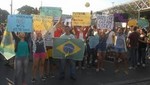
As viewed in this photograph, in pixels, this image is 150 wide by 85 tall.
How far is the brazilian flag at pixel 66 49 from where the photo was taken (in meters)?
12.2

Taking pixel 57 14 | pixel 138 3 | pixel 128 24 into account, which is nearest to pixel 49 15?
pixel 57 14

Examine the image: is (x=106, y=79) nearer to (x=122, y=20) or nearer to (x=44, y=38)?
(x=44, y=38)

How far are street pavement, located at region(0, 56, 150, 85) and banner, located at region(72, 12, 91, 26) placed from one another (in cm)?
185

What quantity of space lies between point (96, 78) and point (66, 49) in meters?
1.54

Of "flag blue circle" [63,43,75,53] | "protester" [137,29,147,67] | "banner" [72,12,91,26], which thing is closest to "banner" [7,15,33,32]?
"flag blue circle" [63,43,75,53]

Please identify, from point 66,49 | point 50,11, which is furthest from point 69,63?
point 50,11

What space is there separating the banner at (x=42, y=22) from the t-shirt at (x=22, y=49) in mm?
1540

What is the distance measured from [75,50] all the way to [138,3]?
107ft

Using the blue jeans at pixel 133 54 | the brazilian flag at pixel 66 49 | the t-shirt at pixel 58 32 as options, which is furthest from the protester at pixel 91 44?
the brazilian flag at pixel 66 49

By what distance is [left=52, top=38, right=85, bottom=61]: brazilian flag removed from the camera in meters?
12.2

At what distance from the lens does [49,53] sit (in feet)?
40.1

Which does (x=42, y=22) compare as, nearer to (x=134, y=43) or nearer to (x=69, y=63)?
(x=69, y=63)

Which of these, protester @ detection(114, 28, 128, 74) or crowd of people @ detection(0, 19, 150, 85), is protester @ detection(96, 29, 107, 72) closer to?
crowd of people @ detection(0, 19, 150, 85)

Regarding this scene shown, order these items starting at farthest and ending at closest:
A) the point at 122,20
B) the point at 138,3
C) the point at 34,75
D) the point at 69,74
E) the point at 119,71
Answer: the point at 138,3 → the point at 122,20 → the point at 119,71 → the point at 69,74 → the point at 34,75
